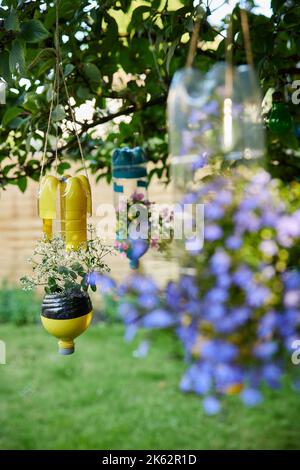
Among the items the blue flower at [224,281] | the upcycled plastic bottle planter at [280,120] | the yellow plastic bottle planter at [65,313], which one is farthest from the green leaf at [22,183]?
the blue flower at [224,281]

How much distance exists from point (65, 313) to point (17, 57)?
0.63m

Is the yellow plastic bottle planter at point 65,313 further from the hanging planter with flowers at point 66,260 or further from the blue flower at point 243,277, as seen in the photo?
the blue flower at point 243,277

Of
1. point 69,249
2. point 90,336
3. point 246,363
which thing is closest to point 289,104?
point 69,249

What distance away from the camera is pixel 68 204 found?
1.54m

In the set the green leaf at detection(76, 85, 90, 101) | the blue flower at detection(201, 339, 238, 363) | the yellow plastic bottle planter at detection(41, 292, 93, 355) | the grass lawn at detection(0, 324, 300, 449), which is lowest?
the grass lawn at detection(0, 324, 300, 449)

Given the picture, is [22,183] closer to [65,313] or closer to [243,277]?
[65,313]

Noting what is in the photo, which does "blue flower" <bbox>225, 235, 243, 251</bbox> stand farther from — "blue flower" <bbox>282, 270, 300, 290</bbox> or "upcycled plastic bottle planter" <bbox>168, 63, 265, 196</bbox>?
"upcycled plastic bottle planter" <bbox>168, 63, 265, 196</bbox>

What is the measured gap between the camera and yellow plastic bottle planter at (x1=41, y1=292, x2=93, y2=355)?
59.1 inches

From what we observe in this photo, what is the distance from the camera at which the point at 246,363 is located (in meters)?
0.82

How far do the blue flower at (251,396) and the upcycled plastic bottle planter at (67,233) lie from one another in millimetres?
767

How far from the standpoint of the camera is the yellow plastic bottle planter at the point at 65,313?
1500 millimetres

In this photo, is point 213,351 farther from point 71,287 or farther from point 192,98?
point 71,287

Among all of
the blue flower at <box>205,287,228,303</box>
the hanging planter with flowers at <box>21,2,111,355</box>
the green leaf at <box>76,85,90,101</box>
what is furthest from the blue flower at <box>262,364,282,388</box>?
the green leaf at <box>76,85,90,101</box>
